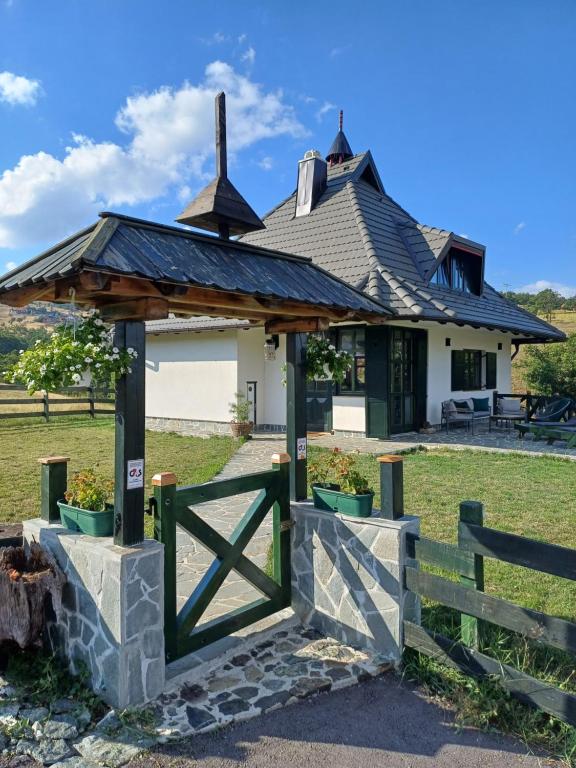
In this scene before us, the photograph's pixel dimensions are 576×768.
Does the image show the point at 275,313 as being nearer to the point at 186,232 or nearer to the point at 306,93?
the point at 186,232

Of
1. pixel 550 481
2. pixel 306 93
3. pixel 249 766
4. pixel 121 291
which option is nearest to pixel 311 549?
pixel 249 766

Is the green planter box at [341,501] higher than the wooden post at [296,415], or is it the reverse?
the wooden post at [296,415]

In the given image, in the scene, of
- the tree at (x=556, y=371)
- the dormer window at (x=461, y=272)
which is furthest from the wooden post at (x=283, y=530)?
the tree at (x=556, y=371)

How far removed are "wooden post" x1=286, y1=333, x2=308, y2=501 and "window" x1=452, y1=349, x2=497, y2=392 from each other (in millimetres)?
10737

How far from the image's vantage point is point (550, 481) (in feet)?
25.9

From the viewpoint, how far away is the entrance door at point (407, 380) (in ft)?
39.4

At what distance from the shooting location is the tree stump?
9.53ft

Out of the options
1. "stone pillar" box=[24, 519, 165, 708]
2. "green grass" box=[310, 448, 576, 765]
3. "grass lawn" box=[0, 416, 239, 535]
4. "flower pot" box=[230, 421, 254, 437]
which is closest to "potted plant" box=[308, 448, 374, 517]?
"green grass" box=[310, 448, 576, 765]

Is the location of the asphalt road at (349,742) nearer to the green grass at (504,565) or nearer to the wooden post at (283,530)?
the green grass at (504,565)

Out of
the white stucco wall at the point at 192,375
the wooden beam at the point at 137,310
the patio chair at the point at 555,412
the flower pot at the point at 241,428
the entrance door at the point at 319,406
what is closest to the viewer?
the wooden beam at the point at 137,310

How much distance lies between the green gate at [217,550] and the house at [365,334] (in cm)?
739

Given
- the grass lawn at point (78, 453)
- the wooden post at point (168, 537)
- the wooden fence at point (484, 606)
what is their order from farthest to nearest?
1. the grass lawn at point (78, 453)
2. the wooden post at point (168, 537)
3. the wooden fence at point (484, 606)

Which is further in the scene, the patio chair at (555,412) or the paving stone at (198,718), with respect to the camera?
the patio chair at (555,412)

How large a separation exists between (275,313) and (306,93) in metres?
5.72
